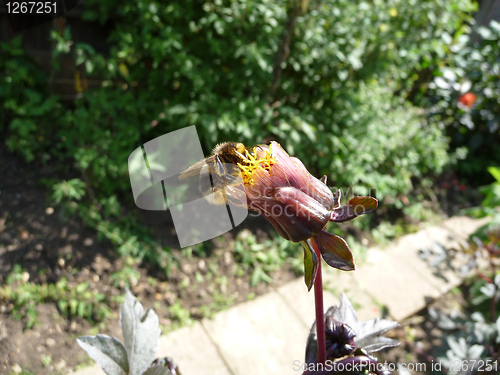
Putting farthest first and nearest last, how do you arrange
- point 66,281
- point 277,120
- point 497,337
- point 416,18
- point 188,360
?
1. point 416,18
2. point 277,120
3. point 66,281
4. point 188,360
5. point 497,337

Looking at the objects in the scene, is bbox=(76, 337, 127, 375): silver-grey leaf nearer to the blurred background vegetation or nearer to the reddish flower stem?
the reddish flower stem

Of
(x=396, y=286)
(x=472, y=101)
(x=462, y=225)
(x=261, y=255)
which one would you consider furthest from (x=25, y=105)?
(x=472, y=101)

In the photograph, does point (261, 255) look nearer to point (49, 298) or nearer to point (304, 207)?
point (49, 298)

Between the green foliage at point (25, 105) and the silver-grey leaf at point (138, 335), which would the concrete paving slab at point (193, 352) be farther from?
the green foliage at point (25, 105)

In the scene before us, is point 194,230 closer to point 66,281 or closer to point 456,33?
point 66,281

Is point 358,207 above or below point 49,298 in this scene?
above

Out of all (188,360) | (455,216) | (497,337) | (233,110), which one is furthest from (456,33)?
(188,360)

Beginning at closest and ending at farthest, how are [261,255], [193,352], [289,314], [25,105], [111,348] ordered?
1. [111,348]
2. [193,352]
3. [289,314]
4. [25,105]
5. [261,255]

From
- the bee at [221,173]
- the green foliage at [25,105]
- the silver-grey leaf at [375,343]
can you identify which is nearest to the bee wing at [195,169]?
the bee at [221,173]
